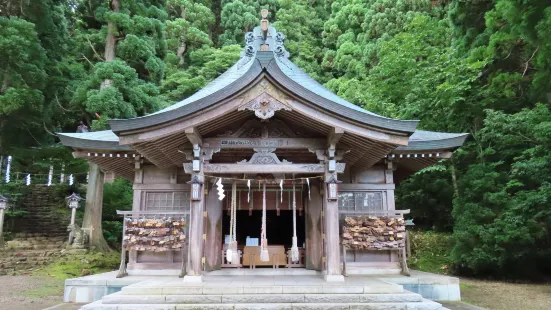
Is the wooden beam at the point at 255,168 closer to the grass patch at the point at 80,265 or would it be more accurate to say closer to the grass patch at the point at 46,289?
the grass patch at the point at 46,289

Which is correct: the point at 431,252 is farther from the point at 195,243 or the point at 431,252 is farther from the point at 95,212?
the point at 95,212

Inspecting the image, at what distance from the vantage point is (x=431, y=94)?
46.2 ft

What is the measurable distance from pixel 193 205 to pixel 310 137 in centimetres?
294

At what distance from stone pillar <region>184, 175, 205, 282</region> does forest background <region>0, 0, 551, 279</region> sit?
874cm

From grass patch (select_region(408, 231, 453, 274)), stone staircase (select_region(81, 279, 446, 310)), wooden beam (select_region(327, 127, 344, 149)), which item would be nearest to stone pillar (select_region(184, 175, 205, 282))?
stone staircase (select_region(81, 279, 446, 310))

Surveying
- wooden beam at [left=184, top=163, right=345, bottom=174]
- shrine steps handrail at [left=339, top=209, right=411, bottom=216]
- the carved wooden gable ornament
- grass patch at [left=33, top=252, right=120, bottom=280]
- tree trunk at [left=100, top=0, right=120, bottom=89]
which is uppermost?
tree trunk at [left=100, top=0, right=120, bottom=89]

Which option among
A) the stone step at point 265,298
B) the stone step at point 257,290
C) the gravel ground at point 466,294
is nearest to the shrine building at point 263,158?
the stone step at point 257,290

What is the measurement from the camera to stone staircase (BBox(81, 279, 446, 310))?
6457 mm

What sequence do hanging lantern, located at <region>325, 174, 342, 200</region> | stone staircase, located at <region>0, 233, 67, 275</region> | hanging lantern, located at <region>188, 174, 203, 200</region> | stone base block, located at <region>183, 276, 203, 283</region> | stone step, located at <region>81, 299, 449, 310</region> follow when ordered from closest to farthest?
stone step, located at <region>81, 299, 449, 310</region> → stone base block, located at <region>183, 276, 203, 283</region> → hanging lantern, located at <region>188, 174, 203, 200</region> → hanging lantern, located at <region>325, 174, 342, 200</region> → stone staircase, located at <region>0, 233, 67, 275</region>

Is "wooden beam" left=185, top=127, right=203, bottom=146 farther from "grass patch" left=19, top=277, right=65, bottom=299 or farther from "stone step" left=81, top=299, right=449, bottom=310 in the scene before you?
"grass patch" left=19, top=277, right=65, bottom=299

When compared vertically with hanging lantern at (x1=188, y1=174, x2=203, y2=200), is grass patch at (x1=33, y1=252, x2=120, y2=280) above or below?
below

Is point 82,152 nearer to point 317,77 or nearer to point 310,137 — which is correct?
point 310,137

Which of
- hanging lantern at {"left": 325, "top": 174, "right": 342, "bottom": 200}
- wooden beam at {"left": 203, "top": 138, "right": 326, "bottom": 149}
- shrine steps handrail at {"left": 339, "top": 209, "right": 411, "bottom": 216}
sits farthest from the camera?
shrine steps handrail at {"left": 339, "top": 209, "right": 411, "bottom": 216}

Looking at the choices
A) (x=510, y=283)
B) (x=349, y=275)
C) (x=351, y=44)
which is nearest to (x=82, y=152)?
(x=349, y=275)
